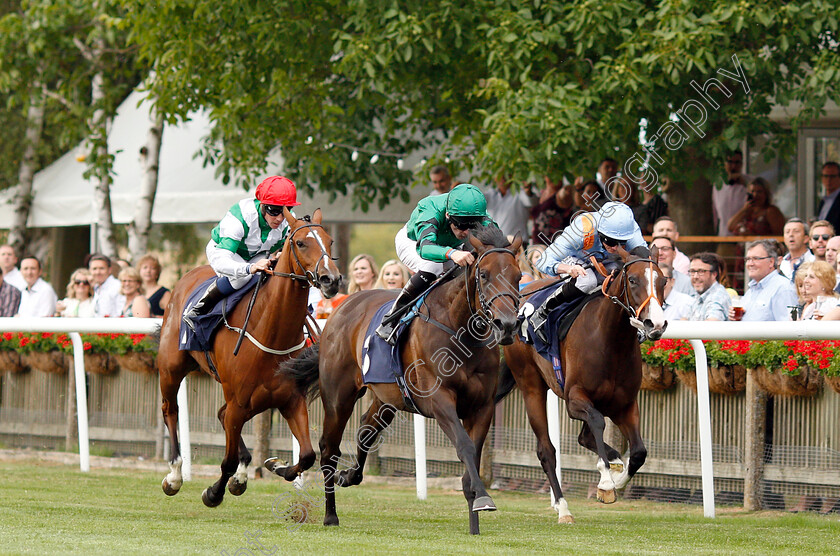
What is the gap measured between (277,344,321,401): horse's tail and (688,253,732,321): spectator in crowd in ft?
8.94

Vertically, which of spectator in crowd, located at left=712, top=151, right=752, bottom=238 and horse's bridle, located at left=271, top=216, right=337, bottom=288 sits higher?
spectator in crowd, located at left=712, top=151, right=752, bottom=238

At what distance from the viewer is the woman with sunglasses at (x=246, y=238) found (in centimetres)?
711

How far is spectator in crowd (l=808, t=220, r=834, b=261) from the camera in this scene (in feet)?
27.7

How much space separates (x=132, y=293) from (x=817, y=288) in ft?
18.5

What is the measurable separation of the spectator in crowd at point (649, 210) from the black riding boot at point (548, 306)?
11.6ft

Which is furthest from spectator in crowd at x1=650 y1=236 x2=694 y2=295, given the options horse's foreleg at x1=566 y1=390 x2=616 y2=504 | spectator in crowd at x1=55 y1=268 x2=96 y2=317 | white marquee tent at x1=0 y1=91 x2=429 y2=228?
spectator in crowd at x1=55 y1=268 x2=96 y2=317

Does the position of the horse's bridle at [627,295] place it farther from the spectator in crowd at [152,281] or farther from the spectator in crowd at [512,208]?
the spectator in crowd at [152,281]

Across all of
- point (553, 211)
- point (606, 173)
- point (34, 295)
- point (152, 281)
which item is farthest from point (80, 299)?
point (606, 173)

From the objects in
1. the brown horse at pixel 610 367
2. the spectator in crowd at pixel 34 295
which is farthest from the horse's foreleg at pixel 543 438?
the spectator in crowd at pixel 34 295

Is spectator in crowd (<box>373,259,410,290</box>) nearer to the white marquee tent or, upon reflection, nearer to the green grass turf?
the green grass turf

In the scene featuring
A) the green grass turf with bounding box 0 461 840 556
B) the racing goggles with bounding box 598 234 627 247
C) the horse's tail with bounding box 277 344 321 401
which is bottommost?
the green grass turf with bounding box 0 461 840 556

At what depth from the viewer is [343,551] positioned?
5531mm

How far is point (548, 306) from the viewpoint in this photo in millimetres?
7352

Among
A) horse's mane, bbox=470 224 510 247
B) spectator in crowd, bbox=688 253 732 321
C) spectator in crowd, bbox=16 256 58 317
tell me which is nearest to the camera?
horse's mane, bbox=470 224 510 247
